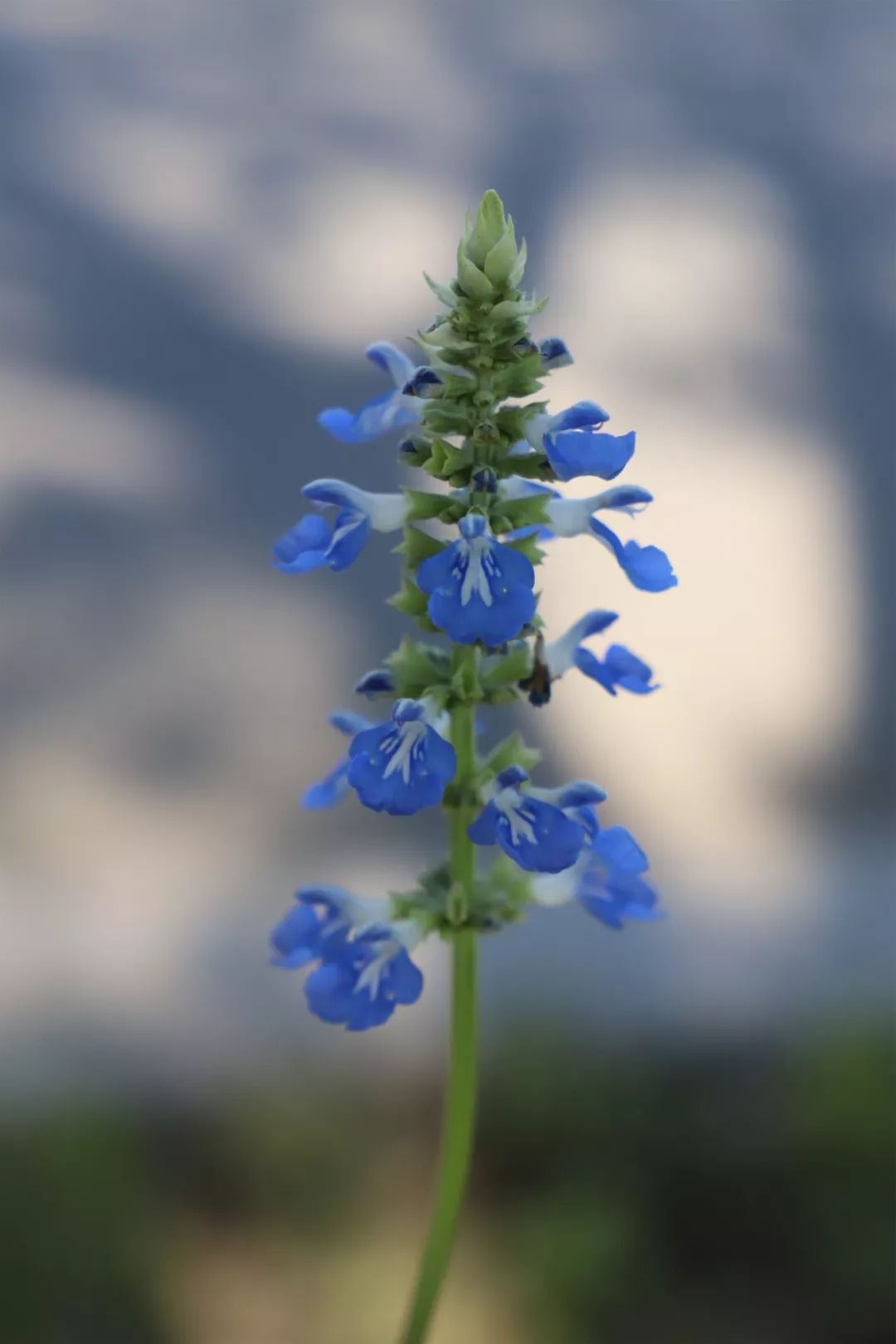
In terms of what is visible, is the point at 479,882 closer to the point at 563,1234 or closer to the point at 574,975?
the point at 563,1234

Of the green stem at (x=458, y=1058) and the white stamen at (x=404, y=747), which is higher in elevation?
the white stamen at (x=404, y=747)

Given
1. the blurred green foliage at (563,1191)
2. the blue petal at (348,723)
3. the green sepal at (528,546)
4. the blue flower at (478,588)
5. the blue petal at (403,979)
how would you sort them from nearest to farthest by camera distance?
the blue flower at (478,588), the green sepal at (528,546), the blue petal at (403,979), the blue petal at (348,723), the blurred green foliage at (563,1191)

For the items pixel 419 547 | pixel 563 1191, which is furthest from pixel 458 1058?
pixel 563 1191

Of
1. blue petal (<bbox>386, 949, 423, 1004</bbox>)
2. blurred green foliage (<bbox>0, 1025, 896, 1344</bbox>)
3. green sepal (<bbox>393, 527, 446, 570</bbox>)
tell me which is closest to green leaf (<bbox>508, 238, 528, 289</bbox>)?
green sepal (<bbox>393, 527, 446, 570</bbox>)

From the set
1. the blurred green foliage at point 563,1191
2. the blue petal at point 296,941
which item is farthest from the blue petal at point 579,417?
the blurred green foliage at point 563,1191

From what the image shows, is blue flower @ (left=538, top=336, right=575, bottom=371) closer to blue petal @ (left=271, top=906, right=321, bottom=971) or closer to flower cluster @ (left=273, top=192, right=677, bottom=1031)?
flower cluster @ (left=273, top=192, right=677, bottom=1031)

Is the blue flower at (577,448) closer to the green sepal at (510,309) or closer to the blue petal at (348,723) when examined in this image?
the green sepal at (510,309)

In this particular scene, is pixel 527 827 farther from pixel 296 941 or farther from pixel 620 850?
pixel 296 941

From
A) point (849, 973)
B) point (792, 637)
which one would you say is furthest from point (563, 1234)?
point (792, 637)
